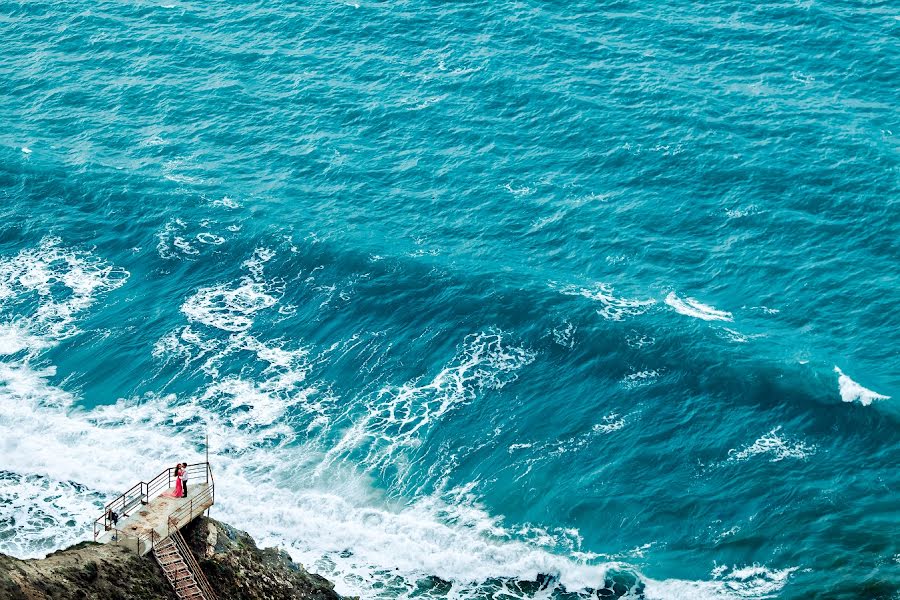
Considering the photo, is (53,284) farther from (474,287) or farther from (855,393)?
(855,393)

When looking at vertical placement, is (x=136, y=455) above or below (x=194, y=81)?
below

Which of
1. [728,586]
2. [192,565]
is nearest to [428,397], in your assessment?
[728,586]

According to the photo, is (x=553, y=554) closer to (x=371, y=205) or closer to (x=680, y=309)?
(x=680, y=309)

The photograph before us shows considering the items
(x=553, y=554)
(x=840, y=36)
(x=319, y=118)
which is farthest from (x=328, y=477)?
(x=840, y=36)

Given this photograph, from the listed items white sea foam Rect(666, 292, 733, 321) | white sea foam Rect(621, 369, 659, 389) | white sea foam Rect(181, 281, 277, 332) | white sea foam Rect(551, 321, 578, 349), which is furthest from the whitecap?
white sea foam Rect(666, 292, 733, 321)

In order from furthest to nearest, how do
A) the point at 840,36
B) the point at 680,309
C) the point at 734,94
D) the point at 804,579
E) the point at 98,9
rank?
1. the point at 98,9
2. the point at 840,36
3. the point at 734,94
4. the point at 680,309
5. the point at 804,579

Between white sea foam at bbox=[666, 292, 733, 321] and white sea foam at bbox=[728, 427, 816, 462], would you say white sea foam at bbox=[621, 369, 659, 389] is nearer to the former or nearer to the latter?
white sea foam at bbox=[666, 292, 733, 321]

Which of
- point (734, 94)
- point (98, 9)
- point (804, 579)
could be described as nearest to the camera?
point (804, 579)
